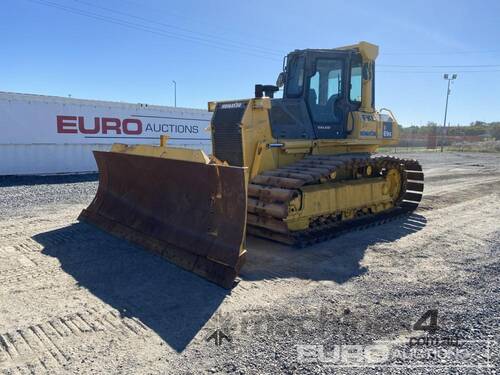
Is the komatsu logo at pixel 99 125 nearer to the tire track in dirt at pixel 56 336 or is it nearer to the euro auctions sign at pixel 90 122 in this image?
the euro auctions sign at pixel 90 122

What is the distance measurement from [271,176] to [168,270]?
2301mm

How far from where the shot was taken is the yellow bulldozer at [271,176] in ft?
15.5

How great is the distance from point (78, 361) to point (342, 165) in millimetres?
4718

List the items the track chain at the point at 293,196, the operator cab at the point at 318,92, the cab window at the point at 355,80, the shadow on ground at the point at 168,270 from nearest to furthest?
1. the shadow on ground at the point at 168,270
2. the track chain at the point at 293,196
3. the operator cab at the point at 318,92
4. the cab window at the point at 355,80

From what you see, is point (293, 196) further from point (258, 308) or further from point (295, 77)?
point (295, 77)

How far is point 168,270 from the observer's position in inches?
183

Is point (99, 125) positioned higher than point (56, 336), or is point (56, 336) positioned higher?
point (99, 125)

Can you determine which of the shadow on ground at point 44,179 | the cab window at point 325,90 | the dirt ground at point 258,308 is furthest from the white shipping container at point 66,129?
the dirt ground at point 258,308

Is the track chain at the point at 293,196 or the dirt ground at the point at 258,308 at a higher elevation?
the track chain at the point at 293,196

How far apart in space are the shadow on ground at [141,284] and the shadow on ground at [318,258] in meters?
0.81

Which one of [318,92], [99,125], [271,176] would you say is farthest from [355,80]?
[99,125]

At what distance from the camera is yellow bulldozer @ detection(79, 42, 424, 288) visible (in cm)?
471

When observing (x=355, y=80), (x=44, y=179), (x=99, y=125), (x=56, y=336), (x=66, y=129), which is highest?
(x=355, y=80)

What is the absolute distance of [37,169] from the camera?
43.6ft
